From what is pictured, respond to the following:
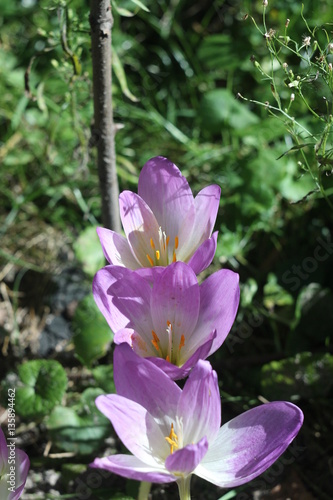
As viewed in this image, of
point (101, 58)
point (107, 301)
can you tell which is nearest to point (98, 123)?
point (101, 58)

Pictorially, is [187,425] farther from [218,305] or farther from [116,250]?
[116,250]

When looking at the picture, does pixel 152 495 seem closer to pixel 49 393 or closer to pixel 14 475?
pixel 49 393

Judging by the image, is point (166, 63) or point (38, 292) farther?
point (166, 63)

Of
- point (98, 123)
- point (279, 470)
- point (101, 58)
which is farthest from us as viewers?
point (279, 470)

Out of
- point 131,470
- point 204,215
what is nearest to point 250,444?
point 131,470

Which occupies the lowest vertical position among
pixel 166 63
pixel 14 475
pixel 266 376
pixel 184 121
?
pixel 266 376

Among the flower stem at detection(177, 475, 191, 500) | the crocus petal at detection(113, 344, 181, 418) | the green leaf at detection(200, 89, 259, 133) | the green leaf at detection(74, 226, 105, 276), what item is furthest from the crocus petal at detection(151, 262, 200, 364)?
the green leaf at detection(200, 89, 259, 133)

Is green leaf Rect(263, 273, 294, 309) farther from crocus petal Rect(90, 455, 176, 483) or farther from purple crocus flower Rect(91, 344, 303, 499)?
crocus petal Rect(90, 455, 176, 483)

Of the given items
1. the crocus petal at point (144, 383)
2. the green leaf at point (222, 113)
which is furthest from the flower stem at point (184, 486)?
the green leaf at point (222, 113)
